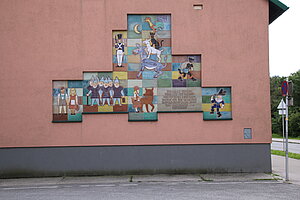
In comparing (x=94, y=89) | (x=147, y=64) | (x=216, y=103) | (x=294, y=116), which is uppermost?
(x=147, y=64)

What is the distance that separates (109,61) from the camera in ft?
46.9

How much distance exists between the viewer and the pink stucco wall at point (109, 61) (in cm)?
1418

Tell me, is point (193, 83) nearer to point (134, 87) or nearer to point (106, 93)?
point (134, 87)

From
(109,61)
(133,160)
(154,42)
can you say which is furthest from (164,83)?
(133,160)

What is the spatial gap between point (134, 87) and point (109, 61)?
1.28m

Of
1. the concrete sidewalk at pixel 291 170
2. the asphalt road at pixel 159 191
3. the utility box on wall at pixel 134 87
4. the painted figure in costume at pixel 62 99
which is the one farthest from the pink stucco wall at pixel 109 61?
the asphalt road at pixel 159 191

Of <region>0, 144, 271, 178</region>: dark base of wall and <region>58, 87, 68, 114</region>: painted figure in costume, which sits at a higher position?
<region>58, 87, 68, 114</region>: painted figure in costume

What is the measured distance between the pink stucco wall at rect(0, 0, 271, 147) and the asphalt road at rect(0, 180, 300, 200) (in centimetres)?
224

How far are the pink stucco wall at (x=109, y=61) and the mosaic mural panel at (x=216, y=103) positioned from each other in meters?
0.21

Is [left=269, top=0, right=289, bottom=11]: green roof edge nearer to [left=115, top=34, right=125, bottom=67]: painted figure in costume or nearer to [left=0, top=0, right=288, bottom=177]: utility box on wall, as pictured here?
[left=0, top=0, right=288, bottom=177]: utility box on wall

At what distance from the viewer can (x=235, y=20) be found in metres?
14.6

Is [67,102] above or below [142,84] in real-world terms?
below

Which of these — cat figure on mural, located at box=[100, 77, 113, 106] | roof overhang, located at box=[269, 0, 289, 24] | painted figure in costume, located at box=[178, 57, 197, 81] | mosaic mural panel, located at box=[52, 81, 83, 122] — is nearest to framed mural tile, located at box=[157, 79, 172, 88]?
painted figure in costume, located at box=[178, 57, 197, 81]

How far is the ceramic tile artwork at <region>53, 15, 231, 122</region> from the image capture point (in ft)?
46.8
